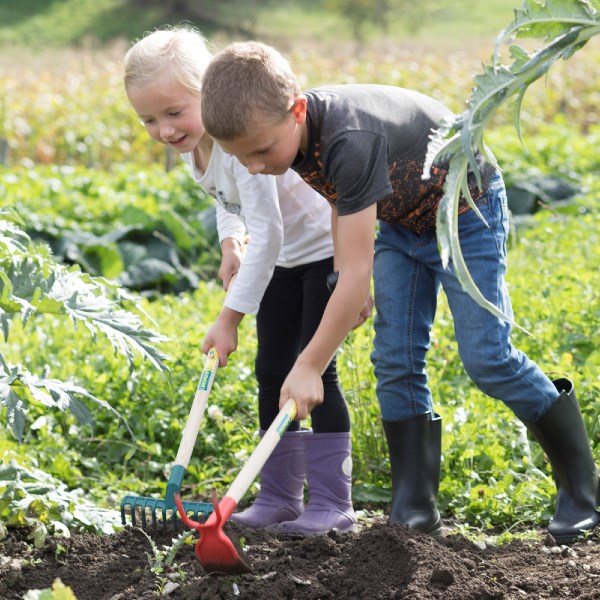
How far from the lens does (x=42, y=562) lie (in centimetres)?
266

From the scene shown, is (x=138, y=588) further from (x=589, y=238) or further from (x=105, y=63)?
(x=105, y=63)

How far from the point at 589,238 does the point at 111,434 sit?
2996mm

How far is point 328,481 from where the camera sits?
3.03 m

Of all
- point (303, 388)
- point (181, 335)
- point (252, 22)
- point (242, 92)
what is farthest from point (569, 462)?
point (252, 22)

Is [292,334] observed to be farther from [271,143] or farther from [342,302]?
[271,143]

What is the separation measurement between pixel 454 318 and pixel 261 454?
2.31ft

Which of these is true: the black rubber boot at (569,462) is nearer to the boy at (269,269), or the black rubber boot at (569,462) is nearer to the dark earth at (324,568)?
the dark earth at (324,568)

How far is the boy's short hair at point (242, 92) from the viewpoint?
7.57 ft

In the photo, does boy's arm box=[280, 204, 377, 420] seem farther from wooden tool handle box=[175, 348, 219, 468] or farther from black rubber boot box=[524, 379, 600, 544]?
black rubber boot box=[524, 379, 600, 544]

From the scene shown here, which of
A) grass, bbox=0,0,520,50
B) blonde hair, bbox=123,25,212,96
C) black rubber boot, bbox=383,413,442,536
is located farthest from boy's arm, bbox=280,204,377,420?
grass, bbox=0,0,520,50

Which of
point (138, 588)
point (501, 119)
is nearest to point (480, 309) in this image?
point (138, 588)

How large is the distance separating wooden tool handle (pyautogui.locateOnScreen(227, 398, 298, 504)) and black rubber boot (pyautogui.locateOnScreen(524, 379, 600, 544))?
2.55 feet

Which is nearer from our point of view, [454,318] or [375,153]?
[375,153]

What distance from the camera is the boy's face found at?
234cm
